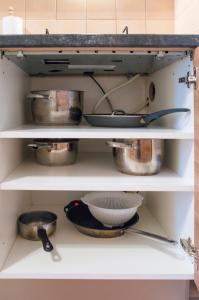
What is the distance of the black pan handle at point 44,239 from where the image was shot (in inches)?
31.6

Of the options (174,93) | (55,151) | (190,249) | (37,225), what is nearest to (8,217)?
(37,225)

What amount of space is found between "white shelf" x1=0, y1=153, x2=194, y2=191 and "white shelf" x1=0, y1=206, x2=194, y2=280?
209mm

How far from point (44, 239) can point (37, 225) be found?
0.09m

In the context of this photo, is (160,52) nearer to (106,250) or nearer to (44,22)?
(106,250)

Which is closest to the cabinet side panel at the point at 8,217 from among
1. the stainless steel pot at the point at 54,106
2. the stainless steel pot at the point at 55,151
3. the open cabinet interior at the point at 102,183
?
the open cabinet interior at the point at 102,183

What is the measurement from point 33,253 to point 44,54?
555 millimetres

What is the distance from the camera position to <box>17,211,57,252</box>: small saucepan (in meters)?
0.89

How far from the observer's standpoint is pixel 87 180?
2.60ft

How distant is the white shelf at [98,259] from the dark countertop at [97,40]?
56 cm

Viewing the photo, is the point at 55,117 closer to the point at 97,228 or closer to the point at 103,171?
the point at 103,171
